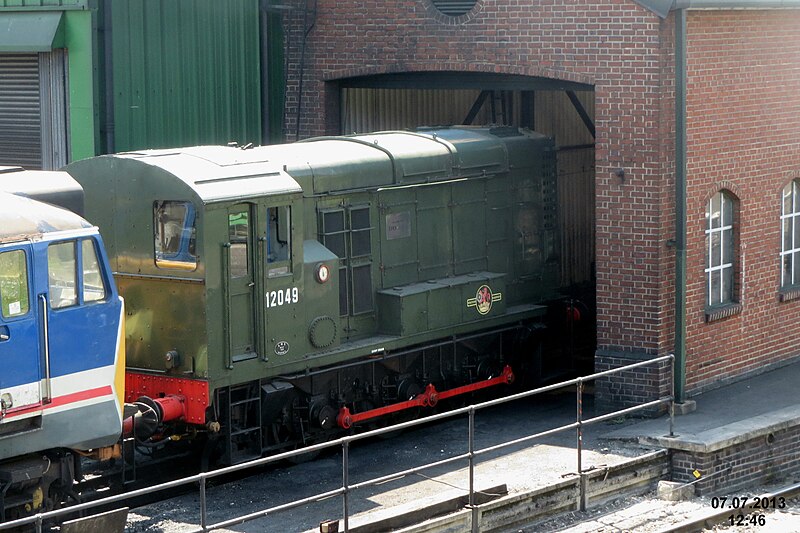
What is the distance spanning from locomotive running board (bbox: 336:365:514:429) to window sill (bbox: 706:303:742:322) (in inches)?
105

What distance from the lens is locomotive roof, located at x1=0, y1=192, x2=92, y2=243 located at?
404 inches

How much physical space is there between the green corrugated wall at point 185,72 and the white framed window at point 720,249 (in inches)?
258

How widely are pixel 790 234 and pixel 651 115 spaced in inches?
168

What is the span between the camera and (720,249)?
674 inches

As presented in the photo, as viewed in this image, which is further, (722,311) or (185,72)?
(185,72)

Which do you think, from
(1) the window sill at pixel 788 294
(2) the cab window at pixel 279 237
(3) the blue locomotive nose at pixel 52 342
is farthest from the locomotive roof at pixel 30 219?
(1) the window sill at pixel 788 294

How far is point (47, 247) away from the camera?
1046cm

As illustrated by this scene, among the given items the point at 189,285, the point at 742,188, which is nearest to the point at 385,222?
the point at 189,285

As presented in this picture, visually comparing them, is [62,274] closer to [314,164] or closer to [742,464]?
[314,164]

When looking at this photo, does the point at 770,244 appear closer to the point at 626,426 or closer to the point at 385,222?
the point at 626,426

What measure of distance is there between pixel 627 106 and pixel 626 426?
3.87 m

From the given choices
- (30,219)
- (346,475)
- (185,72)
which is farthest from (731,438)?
(185,72)

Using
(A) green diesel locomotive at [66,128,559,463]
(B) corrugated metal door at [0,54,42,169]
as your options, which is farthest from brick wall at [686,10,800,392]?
(B) corrugated metal door at [0,54,42,169]

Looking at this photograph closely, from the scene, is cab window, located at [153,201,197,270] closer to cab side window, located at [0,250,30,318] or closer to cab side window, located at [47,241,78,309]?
cab side window, located at [47,241,78,309]
